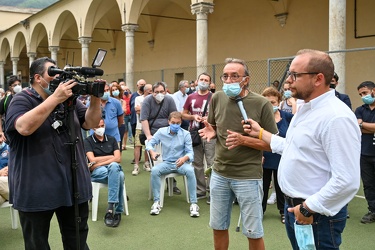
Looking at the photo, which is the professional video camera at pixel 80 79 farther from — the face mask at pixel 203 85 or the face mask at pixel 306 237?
the face mask at pixel 203 85

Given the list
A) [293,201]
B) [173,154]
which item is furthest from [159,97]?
[293,201]

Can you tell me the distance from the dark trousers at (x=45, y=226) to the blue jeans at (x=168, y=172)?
274 centimetres

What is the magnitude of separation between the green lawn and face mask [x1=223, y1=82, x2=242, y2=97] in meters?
1.97

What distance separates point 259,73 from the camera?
17.3m

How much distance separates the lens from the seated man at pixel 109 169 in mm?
5180

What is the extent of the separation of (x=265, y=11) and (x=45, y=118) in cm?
1647

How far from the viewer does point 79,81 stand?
2.66 metres

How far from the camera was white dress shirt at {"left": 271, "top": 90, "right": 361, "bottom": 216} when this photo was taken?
6.60ft

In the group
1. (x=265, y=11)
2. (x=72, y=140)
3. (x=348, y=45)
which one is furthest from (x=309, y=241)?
(x=265, y=11)

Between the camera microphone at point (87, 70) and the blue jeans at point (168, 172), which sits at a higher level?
the camera microphone at point (87, 70)

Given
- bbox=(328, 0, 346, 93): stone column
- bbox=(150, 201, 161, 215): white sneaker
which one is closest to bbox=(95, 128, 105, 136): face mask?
bbox=(150, 201, 161, 215): white sneaker

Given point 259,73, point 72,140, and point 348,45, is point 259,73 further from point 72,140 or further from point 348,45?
point 72,140

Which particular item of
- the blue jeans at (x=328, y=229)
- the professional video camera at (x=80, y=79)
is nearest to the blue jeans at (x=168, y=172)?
the professional video camera at (x=80, y=79)

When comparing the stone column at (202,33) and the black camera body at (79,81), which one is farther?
the stone column at (202,33)
